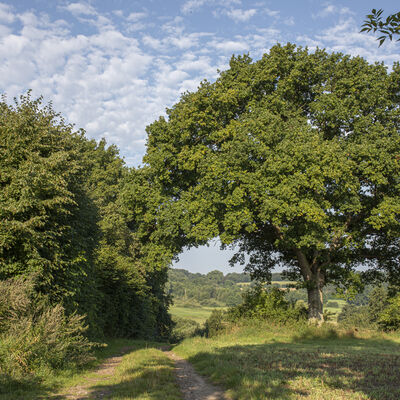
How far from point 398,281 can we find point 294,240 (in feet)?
36.0

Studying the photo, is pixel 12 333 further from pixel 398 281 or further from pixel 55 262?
pixel 398 281

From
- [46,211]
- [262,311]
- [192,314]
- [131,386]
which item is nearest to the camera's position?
[131,386]

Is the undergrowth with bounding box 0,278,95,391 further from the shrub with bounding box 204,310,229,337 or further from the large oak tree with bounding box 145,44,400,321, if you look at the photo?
the shrub with bounding box 204,310,229,337

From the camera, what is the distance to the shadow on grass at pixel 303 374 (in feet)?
22.5

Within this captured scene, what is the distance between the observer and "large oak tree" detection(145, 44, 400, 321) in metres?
17.0

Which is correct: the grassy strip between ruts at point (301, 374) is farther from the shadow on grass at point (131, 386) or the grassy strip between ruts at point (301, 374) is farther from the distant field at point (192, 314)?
the distant field at point (192, 314)

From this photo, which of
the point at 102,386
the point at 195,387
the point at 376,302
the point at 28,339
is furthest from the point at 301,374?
the point at 376,302

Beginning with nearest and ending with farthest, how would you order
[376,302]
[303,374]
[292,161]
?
[303,374], [292,161], [376,302]

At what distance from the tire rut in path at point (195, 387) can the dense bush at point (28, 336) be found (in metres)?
3.55

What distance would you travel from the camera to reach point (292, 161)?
16734 millimetres

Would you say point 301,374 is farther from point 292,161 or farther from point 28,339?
point 292,161

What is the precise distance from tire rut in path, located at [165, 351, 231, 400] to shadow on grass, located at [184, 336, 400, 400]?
298 millimetres

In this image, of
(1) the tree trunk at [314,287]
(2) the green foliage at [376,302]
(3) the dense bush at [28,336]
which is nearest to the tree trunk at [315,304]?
(1) the tree trunk at [314,287]

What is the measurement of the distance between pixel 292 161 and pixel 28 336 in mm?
13398
